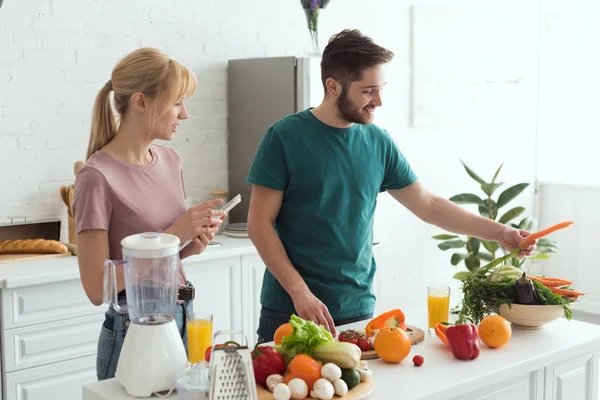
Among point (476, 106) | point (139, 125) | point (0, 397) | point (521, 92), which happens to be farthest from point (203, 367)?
point (521, 92)

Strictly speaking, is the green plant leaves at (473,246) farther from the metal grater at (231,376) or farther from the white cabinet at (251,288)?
the metal grater at (231,376)

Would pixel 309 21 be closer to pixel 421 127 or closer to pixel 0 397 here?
pixel 421 127

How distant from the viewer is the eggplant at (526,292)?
2.35m

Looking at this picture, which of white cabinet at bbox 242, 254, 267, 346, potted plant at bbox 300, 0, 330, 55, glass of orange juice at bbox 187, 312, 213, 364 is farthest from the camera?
potted plant at bbox 300, 0, 330, 55

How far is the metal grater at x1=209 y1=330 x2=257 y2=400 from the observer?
1725mm

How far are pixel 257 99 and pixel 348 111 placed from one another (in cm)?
166

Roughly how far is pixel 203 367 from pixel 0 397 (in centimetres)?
164

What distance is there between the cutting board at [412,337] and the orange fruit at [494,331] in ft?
0.58

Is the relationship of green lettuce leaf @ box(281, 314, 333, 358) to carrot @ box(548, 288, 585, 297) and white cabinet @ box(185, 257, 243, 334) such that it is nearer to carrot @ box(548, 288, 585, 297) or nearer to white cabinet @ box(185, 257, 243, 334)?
carrot @ box(548, 288, 585, 297)

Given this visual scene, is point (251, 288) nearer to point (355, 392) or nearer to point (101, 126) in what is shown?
point (101, 126)

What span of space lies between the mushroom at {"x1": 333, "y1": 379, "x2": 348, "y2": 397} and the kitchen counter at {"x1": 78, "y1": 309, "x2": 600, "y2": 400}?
10 cm

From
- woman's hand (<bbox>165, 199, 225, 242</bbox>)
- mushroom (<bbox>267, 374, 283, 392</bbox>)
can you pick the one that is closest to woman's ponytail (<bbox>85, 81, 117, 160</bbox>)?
woman's hand (<bbox>165, 199, 225, 242</bbox>)

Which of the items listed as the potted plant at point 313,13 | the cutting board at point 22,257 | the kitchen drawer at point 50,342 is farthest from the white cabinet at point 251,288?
the potted plant at point 313,13

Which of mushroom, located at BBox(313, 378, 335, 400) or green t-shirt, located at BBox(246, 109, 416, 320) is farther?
green t-shirt, located at BBox(246, 109, 416, 320)
